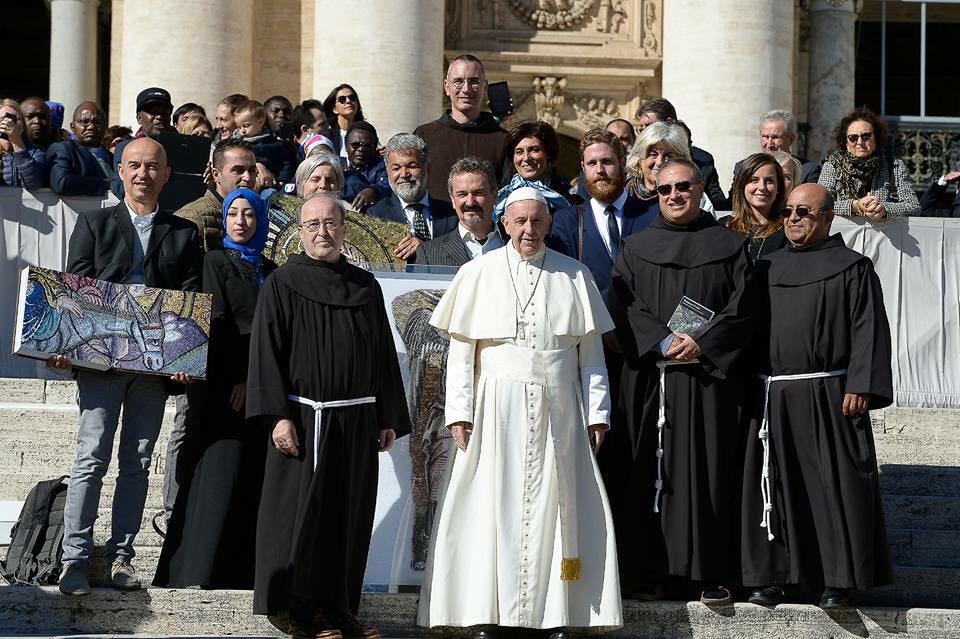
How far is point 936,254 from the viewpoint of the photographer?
462 inches

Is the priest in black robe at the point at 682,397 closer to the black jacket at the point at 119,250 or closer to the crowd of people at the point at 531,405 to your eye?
the crowd of people at the point at 531,405

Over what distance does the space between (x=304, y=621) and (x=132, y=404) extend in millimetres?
1262

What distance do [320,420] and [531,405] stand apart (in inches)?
35.5

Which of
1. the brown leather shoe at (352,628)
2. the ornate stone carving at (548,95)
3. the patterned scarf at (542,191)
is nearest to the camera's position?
the brown leather shoe at (352,628)

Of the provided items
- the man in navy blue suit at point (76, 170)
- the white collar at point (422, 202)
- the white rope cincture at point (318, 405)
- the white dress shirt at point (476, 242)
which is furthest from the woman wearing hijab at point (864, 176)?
the man in navy blue suit at point (76, 170)

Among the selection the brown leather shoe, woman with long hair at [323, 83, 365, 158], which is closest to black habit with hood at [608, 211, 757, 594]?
the brown leather shoe

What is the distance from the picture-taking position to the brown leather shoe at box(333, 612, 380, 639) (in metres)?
7.21

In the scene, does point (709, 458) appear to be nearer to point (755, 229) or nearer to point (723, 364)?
point (723, 364)

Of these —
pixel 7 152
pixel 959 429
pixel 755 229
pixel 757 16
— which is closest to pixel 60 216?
pixel 7 152

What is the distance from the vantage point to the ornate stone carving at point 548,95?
17641 mm

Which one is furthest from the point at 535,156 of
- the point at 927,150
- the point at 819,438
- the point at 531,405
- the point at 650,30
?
the point at 927,150

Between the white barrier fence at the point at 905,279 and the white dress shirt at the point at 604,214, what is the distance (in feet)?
11.6

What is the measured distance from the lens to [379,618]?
7.55 m

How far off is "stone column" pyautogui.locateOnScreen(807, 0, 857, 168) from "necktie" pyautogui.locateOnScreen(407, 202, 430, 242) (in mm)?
10006
